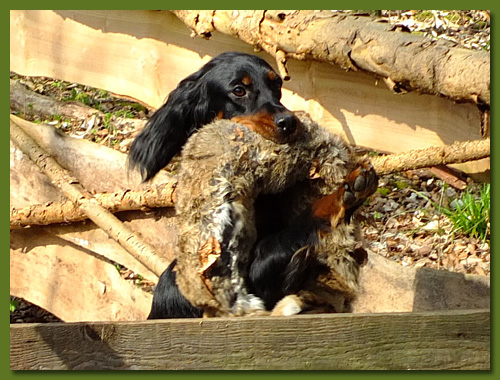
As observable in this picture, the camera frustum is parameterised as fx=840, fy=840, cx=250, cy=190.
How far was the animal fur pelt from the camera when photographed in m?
2.66

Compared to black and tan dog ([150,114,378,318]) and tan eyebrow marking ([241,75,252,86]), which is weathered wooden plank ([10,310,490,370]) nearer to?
black and tan dog ([150,114,378,318])

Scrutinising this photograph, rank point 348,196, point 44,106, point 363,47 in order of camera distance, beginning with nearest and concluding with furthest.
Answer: point 348,196, point 363,47, point 44,106

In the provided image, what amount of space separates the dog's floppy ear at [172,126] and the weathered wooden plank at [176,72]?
4.28ft

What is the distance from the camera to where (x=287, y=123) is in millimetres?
2770

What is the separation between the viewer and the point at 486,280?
3.52 meters


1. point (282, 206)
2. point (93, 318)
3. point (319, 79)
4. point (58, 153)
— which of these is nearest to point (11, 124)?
point (58, 153)

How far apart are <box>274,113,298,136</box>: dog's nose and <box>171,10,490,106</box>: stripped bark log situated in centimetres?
109

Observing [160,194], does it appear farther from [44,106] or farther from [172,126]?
[44,106]

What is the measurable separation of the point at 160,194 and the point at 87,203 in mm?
521

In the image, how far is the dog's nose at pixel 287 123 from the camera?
9.09ft

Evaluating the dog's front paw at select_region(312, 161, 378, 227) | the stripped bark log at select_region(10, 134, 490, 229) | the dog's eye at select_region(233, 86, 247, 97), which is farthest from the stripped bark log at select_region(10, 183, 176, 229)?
the dog's front paw at select_region(312, 161, 378, 227)

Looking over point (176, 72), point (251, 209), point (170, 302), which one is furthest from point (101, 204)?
point (251, 209)

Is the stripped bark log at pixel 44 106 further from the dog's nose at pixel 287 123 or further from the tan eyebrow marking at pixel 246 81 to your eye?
the dog's nose at pixel 287 123

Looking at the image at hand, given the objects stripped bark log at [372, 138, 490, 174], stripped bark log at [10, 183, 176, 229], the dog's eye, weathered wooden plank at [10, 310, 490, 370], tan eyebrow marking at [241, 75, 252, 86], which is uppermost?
tan eyebrow marking at [241, 75, 252, 86]
